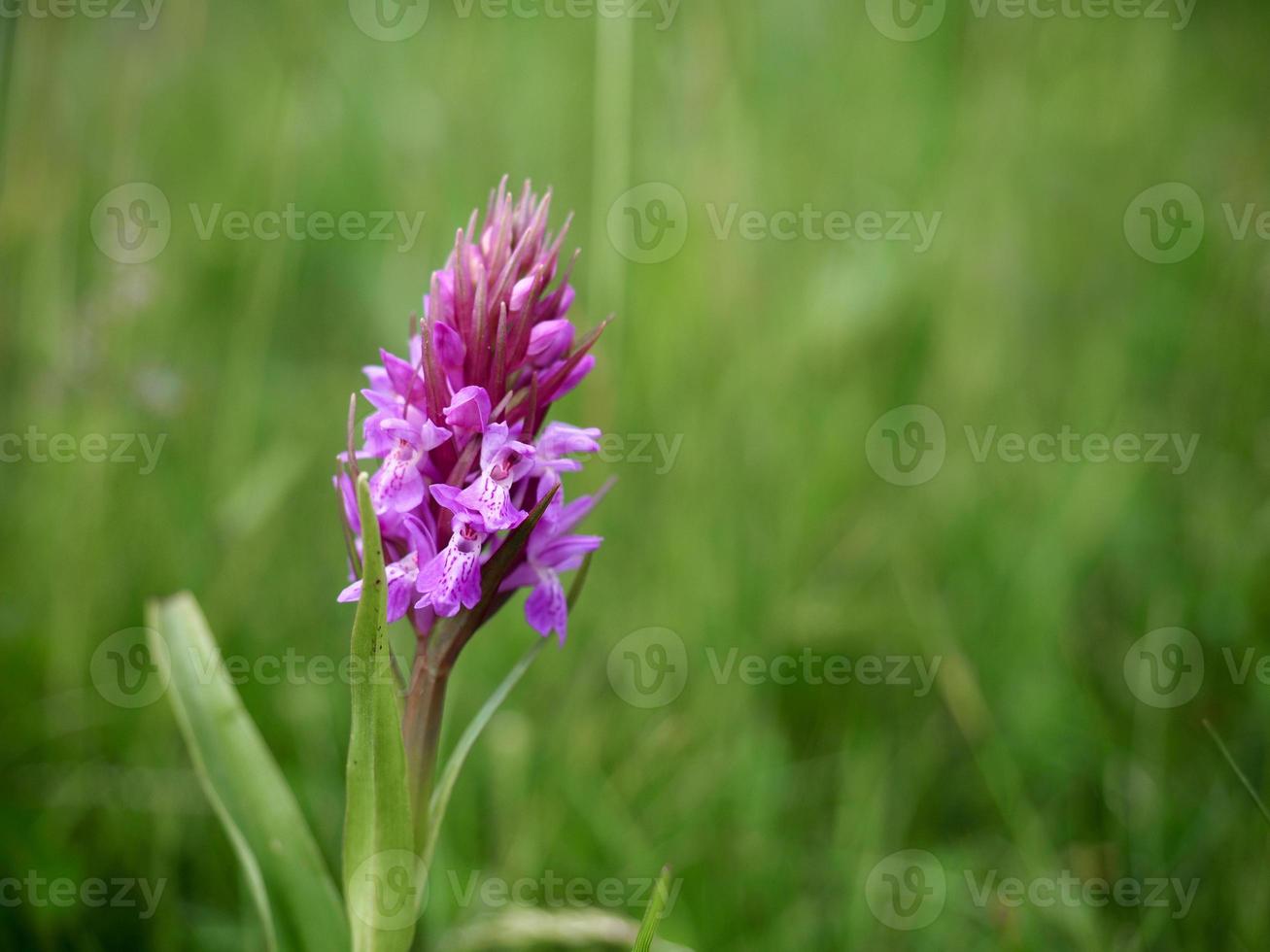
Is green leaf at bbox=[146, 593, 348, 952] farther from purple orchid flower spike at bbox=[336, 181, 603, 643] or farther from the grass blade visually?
purple orchid flower spike at bbox=[336, 181, 603, 643]

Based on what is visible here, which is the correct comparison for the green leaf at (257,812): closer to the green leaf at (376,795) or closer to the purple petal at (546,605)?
the green leaf at (376,795)

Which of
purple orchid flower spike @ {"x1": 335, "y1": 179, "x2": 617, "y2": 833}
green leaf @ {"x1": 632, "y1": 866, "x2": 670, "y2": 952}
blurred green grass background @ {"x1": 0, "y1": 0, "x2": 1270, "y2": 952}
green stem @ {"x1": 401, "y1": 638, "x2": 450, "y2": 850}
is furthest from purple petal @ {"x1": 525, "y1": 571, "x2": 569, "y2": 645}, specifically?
blurred green grass background @ {"x1": 0, "y1": 0, "x2": 1270, "y2": 952}

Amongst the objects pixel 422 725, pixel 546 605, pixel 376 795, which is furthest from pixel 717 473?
pixel 376 795

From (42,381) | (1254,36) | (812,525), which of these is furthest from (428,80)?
(1254,36)

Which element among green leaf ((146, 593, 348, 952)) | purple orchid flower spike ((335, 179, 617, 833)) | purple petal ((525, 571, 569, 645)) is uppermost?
purple orchid flower spike ((335, 179, 617, 833))

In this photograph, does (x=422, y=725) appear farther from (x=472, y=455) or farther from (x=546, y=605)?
(x=472, y=455)

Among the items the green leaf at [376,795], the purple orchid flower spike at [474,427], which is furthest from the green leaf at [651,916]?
the purple orchid flower spike at [474,427]

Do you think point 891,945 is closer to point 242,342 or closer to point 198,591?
point 198,591
